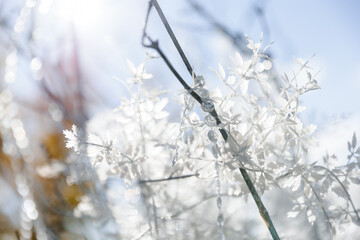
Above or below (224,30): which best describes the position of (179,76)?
below

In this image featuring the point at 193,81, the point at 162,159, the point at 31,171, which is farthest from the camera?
the point at 31,171

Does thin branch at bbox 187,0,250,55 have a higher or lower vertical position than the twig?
higher

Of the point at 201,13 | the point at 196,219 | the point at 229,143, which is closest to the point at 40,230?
the point at 196,219

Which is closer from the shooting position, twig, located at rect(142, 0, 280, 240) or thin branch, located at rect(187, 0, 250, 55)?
twig, located at rect(142, 0, 280, 240)

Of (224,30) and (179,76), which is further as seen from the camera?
(224,30)

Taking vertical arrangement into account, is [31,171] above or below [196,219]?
above

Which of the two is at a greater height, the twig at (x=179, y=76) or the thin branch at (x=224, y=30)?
the thin branch at (x=224, y=30)

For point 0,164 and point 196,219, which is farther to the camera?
point 0,164

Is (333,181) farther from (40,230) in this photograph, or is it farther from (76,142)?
(40,230)

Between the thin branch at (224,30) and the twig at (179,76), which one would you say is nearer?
the twig at (179,76)

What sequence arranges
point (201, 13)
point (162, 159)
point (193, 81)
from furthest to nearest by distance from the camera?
1. point (201, 13)
2. point (162, 159)
3. point (193, 81)

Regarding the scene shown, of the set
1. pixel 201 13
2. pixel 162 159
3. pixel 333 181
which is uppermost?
pixel 201 13
